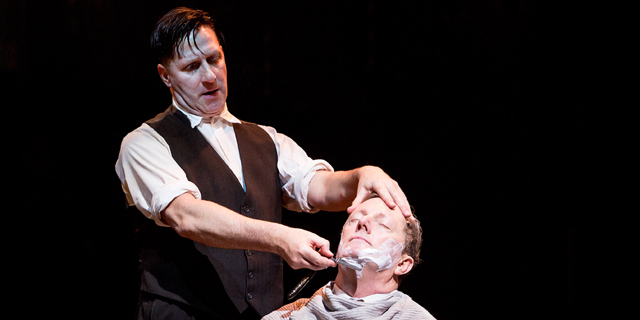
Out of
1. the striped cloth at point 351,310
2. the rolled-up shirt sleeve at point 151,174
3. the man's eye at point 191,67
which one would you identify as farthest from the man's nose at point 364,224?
the man's eye at point 191,67

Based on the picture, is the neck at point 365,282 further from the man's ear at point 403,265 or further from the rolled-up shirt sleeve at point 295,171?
the rolled-up shirt sleeve at point 295,171

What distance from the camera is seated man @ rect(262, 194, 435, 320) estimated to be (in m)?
1.55

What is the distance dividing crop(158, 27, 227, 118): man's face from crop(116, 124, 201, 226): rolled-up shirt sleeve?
0.59 ft

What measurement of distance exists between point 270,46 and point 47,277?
1.40 m

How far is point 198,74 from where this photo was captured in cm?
177

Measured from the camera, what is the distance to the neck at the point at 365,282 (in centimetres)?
161

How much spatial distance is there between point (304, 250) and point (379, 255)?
409 millimetres

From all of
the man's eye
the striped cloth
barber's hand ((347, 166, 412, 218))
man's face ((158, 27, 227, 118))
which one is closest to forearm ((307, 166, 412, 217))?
barber's hand ((347, 166, 412, 218))

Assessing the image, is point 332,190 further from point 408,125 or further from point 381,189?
point 408,125

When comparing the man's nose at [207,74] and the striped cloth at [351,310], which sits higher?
the man's nose at [207,74]

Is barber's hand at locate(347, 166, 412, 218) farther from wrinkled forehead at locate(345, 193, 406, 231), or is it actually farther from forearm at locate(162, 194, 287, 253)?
forearm at locate(162, 194, 287, 253)

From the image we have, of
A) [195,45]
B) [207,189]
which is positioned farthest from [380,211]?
[195,45]

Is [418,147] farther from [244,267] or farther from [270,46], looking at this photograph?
[244,267]

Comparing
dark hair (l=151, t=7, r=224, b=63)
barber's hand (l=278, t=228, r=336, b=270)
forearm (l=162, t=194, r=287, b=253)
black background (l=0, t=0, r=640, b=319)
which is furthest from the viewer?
black background (l=0, t=0, r=640, b=319)
